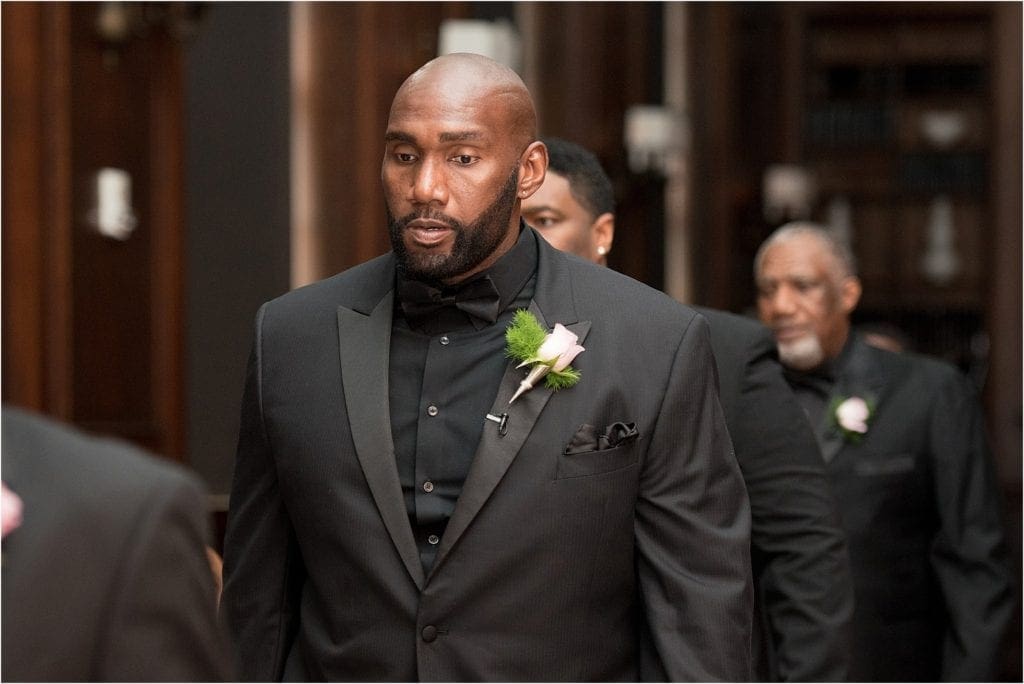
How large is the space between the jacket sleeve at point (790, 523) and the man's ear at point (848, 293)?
4.30ft

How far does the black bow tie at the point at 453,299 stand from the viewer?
2.35 meters

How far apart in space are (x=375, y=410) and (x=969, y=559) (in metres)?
2.08

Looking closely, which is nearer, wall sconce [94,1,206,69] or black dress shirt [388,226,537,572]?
black dress shirt [388,226,537,572]

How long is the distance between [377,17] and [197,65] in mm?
1013

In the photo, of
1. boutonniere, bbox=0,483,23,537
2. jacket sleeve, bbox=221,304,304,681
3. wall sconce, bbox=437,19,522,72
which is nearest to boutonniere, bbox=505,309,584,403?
jacket sleeve, bbox=221,304,304,681

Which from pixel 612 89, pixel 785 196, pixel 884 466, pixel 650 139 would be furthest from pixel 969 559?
pixel 785 196

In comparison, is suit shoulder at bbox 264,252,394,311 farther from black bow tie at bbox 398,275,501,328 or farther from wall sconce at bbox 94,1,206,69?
wall sconce at bbox 94,1,206,69

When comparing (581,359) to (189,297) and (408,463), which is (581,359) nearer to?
(408,463)

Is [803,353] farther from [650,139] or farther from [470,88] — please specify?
[650,139]

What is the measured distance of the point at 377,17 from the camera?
6531 millimetres

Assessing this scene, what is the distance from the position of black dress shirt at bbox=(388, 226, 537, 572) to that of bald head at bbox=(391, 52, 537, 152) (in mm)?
193

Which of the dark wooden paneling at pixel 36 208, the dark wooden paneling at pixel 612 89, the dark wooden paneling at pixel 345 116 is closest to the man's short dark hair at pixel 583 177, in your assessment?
the dark wooden paneling at pixel 36 208

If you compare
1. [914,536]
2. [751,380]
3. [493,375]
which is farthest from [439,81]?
[914,536]

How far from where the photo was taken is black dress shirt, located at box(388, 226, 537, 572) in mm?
2248
